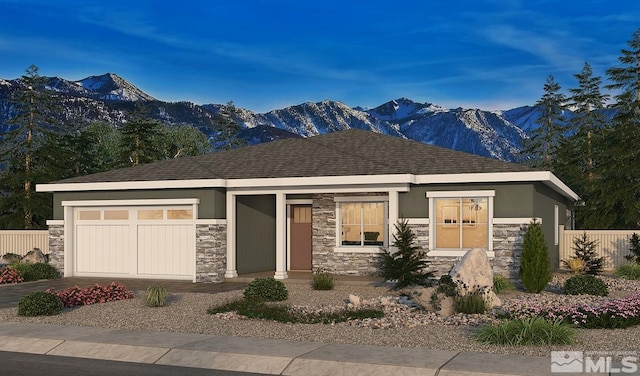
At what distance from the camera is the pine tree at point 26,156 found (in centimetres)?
4488

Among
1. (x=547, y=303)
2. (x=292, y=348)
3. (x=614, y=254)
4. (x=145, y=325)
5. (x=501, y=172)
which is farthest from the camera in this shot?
(x=614, y=254)

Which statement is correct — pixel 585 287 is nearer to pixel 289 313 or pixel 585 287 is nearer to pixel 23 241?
pixel 289 313

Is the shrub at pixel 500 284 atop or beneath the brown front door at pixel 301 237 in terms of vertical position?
beneath

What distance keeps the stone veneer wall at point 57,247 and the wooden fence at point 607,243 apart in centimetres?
1750

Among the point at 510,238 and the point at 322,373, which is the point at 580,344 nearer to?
the point at 322,373

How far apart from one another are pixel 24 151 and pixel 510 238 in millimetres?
36512

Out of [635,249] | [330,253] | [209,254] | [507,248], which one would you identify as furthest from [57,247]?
[635,249]

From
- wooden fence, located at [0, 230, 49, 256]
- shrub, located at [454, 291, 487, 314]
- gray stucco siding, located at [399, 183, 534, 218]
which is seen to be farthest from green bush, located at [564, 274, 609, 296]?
wooden fence, located at [0, 230, 49, 256]

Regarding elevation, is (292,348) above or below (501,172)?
below

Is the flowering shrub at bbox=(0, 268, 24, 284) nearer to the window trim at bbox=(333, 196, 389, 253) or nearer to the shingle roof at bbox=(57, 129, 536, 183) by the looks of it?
the shingle roof at bbox=(57, 129, 536, 183)

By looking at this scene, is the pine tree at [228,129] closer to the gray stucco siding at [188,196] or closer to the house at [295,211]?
the house at [295,211]

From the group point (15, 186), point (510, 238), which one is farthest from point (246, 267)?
point (15, 186)

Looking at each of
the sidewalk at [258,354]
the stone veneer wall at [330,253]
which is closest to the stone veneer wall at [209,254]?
the stone veneer wall at [330,253]

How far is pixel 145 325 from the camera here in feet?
44.9
